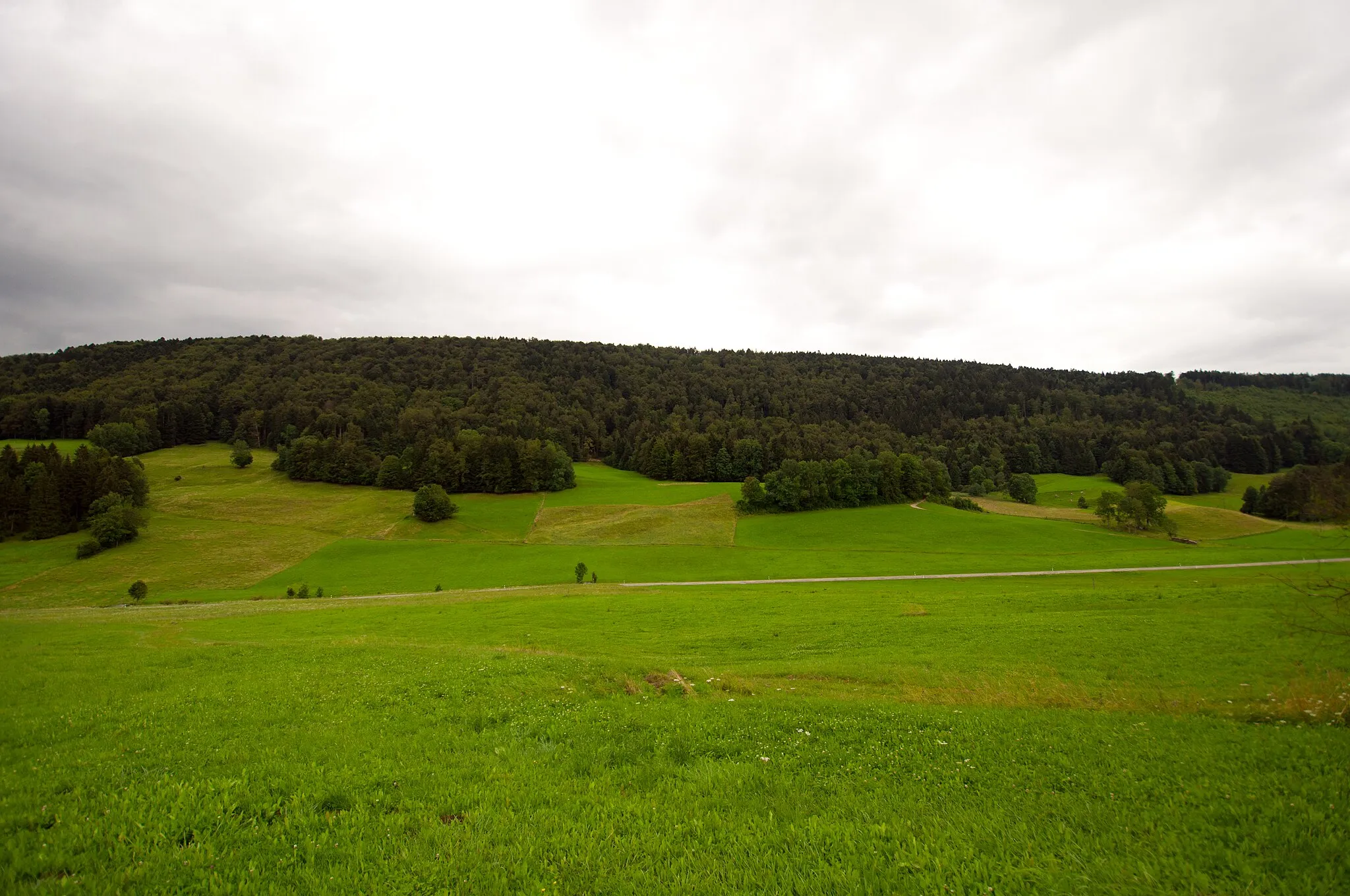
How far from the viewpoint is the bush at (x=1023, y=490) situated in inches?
4879

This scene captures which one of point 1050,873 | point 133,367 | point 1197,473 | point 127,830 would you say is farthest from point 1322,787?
point 133,367

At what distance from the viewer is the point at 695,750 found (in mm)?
9938

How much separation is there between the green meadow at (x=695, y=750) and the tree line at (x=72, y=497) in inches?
2124

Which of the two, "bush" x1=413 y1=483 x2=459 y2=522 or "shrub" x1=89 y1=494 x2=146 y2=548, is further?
"bush" x1=413 y1=483 x2=459 y2=522

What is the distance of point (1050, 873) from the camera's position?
228 inches

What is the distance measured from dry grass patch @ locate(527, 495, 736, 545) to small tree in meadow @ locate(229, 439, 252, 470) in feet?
246

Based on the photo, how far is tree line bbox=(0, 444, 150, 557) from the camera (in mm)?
69375

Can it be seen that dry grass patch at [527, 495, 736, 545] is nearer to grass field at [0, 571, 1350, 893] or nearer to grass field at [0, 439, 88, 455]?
grass field at [0, 571, 1350, 893]

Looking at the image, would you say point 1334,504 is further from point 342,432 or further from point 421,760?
point 342,432

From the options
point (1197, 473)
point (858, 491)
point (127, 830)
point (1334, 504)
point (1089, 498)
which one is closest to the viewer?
point (127, 830)

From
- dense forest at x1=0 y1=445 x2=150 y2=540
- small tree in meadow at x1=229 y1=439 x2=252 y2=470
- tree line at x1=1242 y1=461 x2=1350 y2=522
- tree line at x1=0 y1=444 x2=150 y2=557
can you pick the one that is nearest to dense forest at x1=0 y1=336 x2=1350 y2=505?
small tree in meadow at x1=229 y1=439 x2=252 y2=470

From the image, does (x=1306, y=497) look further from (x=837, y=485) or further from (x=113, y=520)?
(x=113, y=520)

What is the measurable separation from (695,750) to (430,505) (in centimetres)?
8784

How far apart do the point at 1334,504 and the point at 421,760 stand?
2551 centimetres
